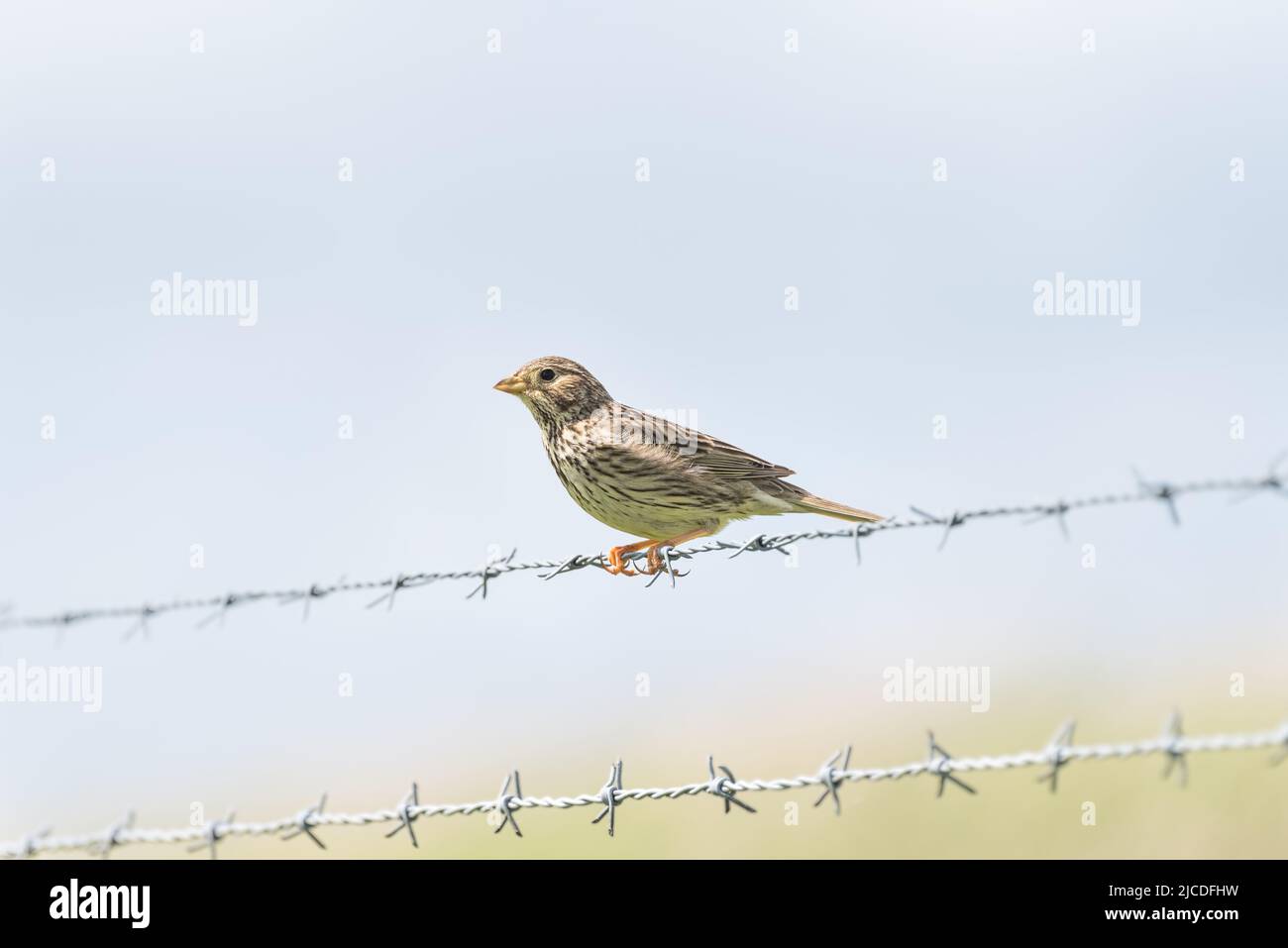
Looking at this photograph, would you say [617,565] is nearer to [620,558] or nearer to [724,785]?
[620,558]

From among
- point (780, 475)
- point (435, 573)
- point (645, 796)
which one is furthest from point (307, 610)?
point (780, 475)

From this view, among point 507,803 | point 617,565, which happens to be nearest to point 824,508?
point 617,565

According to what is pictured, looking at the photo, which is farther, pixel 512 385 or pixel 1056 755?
pixel 512 385

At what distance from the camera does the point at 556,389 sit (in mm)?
8883

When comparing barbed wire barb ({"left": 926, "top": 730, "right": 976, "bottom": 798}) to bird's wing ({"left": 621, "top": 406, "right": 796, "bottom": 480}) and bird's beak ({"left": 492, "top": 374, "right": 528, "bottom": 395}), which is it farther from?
bird's beak ({"left": 492, "top": 374, "right": 528, "bottom": 395})

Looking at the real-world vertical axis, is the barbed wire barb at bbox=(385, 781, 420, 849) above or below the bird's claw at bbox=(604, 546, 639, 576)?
below

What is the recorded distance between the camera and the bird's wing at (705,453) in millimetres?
8312

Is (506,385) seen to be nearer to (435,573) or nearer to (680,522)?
(680,522)

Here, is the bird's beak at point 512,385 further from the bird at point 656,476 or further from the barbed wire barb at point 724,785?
the barbed wire barb at point 724,785

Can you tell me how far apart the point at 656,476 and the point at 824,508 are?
1086 mm

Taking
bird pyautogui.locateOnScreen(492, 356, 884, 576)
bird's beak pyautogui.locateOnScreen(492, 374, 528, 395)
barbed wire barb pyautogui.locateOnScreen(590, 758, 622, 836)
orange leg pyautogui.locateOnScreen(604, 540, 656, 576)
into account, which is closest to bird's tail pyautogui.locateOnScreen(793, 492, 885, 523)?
bird pyautogui.locateOnScreen(492, 356, 884, 576)

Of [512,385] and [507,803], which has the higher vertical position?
[512,385]

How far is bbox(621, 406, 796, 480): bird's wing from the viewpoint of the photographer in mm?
8312

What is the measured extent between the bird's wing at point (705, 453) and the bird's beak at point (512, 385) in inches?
33.0
